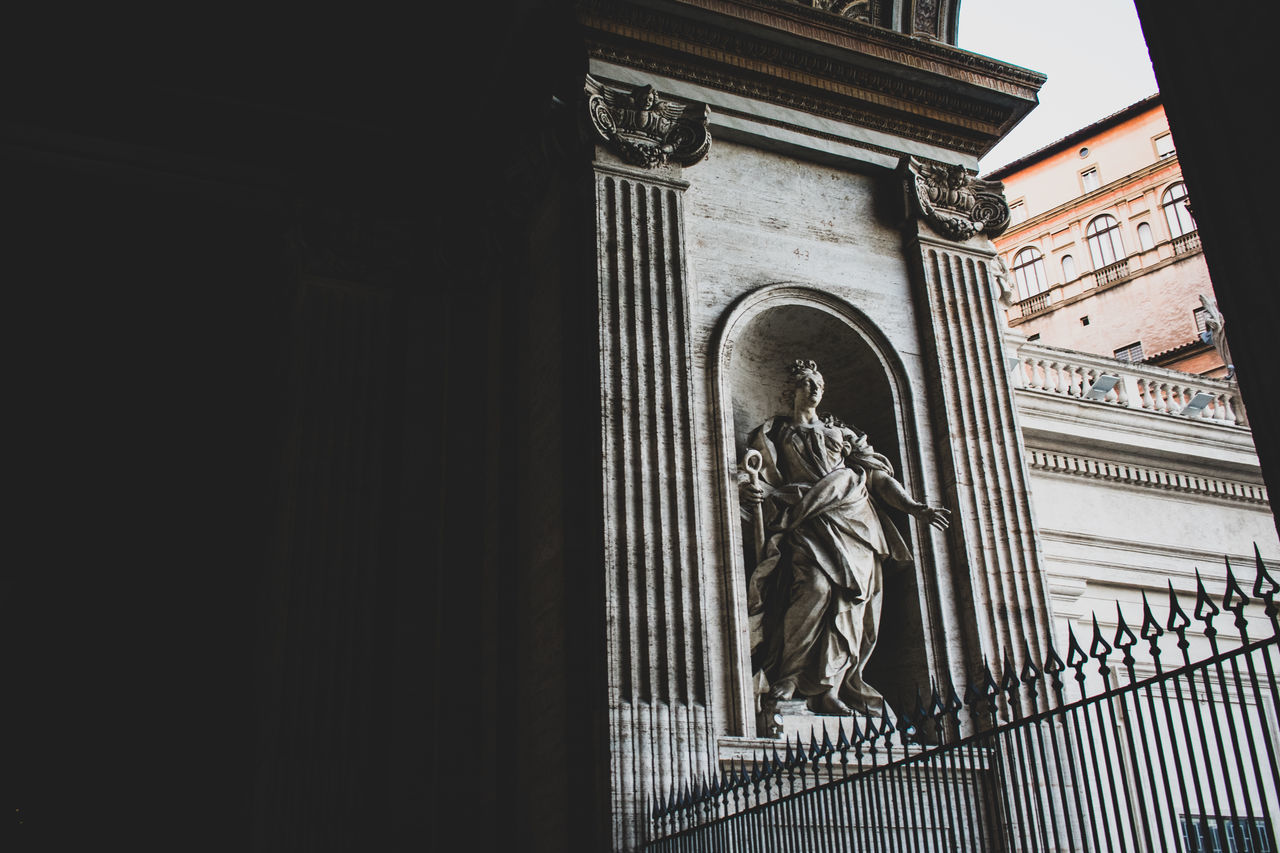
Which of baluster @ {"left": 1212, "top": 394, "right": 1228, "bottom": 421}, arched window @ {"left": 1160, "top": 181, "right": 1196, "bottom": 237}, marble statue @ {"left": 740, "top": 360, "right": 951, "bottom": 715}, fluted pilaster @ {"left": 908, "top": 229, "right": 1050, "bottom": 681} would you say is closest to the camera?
marble statue @ {"left": 740, "top": 360, "right": 951, "bottom": 715}

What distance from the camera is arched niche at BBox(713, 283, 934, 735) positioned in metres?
10.0

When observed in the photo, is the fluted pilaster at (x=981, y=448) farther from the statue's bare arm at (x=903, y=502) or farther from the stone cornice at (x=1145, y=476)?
the stone cornice at (x=1145, y=476)

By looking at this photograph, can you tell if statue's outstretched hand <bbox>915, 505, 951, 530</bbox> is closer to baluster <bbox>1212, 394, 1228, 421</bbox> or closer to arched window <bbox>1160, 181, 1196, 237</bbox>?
baluster <bbox>1212, 394, 1228, 421</bbox>

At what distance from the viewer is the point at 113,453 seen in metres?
12.5

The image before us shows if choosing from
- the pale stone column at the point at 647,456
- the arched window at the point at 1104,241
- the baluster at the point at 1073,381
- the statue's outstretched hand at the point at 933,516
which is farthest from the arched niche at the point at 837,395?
the arched window at the point at 1104,241

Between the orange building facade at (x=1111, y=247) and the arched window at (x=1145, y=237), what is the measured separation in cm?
4

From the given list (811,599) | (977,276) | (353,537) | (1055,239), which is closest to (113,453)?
(353,537)

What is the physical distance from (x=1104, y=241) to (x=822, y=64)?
31861mm

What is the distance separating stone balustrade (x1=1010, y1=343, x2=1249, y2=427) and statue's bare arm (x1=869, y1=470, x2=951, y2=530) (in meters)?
6.89

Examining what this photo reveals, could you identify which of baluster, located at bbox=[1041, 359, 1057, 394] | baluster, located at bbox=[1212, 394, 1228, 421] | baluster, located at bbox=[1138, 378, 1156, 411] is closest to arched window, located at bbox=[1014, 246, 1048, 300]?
baluster, located at bbox=[1212, 394, 1228, 421]

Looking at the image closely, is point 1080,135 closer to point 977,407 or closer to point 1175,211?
point 1175,211

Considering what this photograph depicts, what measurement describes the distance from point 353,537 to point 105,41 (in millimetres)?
5326

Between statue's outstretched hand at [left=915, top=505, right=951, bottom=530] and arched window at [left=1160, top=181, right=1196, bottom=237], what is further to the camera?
arched window at [left=1160, top=181, right=1196, bottom=237]

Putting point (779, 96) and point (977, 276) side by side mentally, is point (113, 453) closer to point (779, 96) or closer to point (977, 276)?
point (779, 96)
